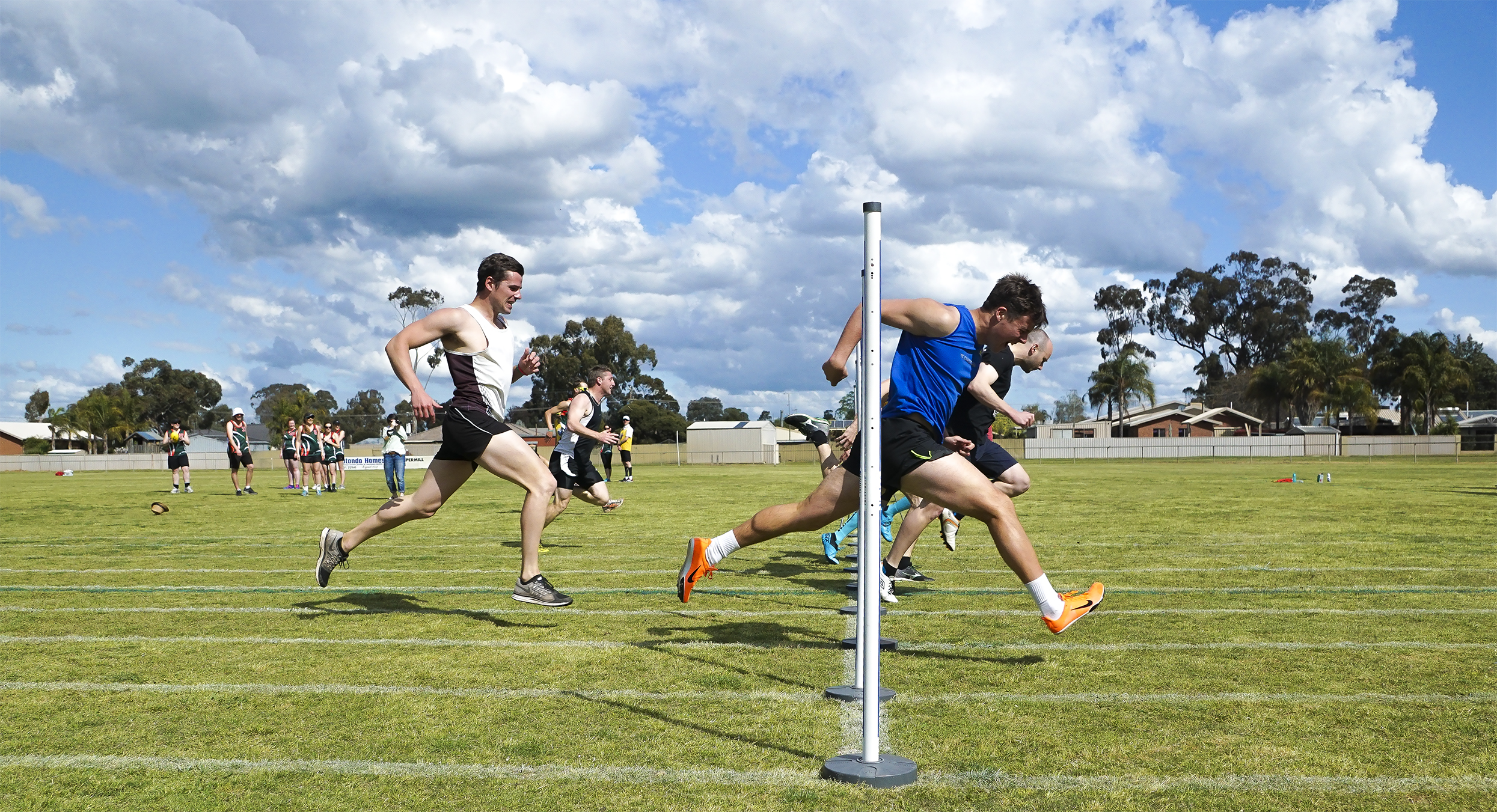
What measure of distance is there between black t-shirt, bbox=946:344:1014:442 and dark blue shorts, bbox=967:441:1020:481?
9cm

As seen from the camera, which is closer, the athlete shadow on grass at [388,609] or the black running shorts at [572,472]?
the athlete shadow on grass at [388,609]

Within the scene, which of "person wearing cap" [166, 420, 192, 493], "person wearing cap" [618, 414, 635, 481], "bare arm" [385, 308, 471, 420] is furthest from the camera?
"person wearing cap" [166, 420, 192, 493]

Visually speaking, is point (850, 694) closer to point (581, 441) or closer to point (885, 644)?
point (885, 644)

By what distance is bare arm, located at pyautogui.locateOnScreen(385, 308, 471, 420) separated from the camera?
6336mm

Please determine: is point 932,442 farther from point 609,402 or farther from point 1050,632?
point 609,402

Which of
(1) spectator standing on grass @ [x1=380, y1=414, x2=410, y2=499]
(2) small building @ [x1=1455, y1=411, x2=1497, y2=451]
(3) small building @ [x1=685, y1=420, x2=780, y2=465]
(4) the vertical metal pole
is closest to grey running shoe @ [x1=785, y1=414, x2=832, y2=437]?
(4) the vertical metal pole

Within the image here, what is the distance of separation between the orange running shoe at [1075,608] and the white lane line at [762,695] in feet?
2.40

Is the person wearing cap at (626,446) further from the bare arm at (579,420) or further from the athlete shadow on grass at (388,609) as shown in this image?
the athlete shadow on grass at (388,609)

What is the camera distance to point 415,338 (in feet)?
21.0

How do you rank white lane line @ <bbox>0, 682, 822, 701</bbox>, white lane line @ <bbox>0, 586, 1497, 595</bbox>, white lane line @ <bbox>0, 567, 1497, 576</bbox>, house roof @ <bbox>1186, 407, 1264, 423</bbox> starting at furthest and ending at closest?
1. house roof @ <bbox>1186, 407, 1264, 423</bbox>
2. white lane line @ <bbox>0, 567, 1497, 576</bbox>
3. white lane line @ <bbox>0, 586, 1497, 595</bbox>
4. white lane line @ <bbox>0, 682, 822, 701</bbox>

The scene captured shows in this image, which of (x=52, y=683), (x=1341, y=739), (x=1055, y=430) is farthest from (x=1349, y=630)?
(x=1055, y=430)

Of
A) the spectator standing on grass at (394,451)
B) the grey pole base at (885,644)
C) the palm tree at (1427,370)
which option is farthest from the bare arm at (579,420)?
the palm tree at (1427,370)

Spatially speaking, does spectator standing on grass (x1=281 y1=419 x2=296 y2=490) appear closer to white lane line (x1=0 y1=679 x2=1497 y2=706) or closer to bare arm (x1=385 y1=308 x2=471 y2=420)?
bare arm (x1=385 y1=308 x2=471 y2=420)

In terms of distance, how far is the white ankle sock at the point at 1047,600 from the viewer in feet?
17.4
